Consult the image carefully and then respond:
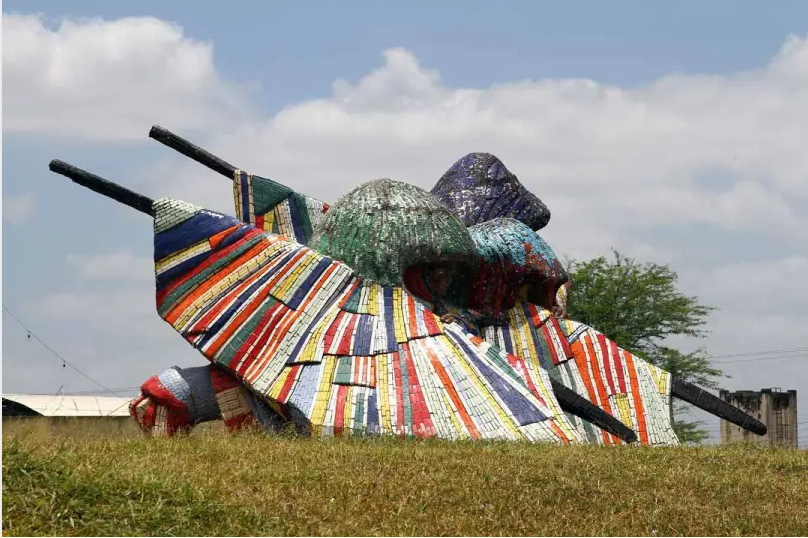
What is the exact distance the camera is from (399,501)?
27.8 feet

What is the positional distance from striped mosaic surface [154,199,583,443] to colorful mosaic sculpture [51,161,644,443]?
1cm

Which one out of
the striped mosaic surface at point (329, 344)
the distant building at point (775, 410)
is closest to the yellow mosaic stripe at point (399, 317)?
the striped mosaic surface at point (329, 344)

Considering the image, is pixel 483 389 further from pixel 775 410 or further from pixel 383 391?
pixel 775 410

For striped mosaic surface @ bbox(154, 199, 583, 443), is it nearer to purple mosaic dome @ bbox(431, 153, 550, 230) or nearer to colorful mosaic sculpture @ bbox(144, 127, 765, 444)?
colorful mosaic sculpture @ bbox(144, 127, 765, 444)

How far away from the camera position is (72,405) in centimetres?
3089

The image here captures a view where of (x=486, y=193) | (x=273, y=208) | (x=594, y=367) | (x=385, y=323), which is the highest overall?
(x=486, y=193)

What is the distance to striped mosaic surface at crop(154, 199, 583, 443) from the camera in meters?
12.2

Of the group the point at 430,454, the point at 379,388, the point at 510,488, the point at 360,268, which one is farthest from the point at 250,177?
the point at 510,488

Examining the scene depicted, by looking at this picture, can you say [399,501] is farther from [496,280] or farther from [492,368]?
[496,280]

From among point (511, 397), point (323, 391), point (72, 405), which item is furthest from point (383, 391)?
point (72, 405)

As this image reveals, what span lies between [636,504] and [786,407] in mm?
10321

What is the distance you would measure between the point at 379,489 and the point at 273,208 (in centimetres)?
693

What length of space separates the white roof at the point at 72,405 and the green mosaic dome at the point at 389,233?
15.3 meters

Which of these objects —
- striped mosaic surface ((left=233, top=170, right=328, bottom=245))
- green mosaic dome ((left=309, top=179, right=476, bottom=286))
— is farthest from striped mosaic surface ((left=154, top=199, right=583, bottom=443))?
striped mosaic surface ((left=233, top=170, right=328, bottom=245))
